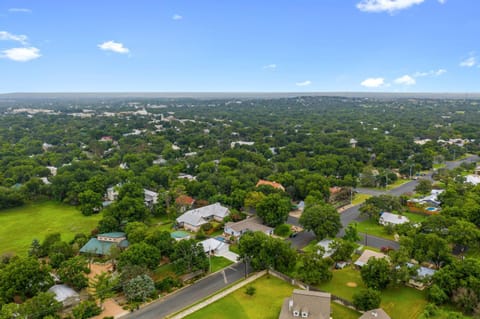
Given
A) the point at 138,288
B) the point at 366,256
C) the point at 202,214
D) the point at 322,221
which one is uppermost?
the point at 322,221

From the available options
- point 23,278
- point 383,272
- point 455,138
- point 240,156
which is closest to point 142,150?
point 240,156

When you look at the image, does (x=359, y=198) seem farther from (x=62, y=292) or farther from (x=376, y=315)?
(x=62, y=292)

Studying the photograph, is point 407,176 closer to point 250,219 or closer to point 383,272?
point 250,219

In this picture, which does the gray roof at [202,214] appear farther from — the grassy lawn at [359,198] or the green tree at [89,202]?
the grassy lawn at [359,198]

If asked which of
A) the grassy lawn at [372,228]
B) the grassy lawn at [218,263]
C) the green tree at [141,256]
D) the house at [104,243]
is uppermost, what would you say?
the green tree at [141,256]

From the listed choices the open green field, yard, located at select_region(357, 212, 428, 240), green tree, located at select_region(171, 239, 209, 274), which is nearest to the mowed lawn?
green tree, located at select_region(171, 239, 209, 274)

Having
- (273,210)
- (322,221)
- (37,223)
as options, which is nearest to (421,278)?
(322,221)

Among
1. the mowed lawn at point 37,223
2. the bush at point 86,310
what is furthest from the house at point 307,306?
the mowed lawn at point 37,223
